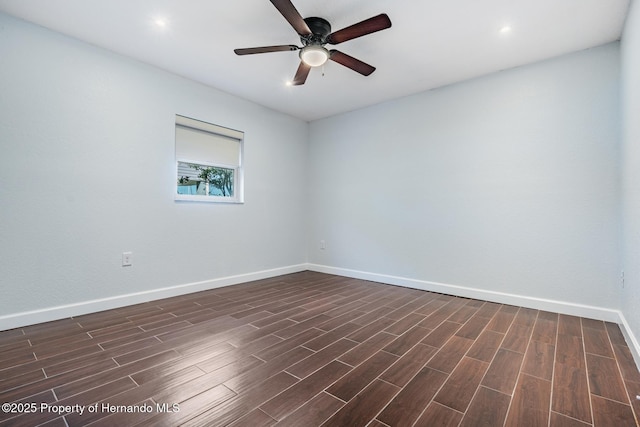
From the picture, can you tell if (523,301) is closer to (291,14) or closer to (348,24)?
(348,24)

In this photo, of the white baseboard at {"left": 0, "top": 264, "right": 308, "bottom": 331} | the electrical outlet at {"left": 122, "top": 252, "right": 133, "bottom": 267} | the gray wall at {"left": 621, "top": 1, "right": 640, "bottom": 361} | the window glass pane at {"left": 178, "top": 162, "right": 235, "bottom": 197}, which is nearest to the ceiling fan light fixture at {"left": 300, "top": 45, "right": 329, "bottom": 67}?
the window glass pane at {"left": 178, "top": 162, "right": 235, "bottom": 197}

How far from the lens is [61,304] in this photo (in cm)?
246

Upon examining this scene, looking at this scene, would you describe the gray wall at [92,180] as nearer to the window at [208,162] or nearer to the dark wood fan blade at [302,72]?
the window at [208,162]

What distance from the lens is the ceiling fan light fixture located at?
7.50ft

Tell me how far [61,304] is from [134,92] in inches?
83.2

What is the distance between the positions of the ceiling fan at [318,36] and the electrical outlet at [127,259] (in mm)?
2190

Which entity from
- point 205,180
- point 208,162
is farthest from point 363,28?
point 205,180

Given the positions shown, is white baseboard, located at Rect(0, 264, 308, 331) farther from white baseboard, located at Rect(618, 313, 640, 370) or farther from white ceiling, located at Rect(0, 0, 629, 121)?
white baseboard, located at Rect(618, 313, 640, 370)

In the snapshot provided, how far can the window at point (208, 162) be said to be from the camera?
11.0ft

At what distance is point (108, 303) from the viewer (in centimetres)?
269

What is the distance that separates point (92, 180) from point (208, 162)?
1.23m

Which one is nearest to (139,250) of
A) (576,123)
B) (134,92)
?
(134,92)

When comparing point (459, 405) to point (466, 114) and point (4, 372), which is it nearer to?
point (4, 372)

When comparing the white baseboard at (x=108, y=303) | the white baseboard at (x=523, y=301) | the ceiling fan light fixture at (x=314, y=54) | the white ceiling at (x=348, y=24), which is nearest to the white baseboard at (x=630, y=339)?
the white baseboard at (x=523, y=301)
